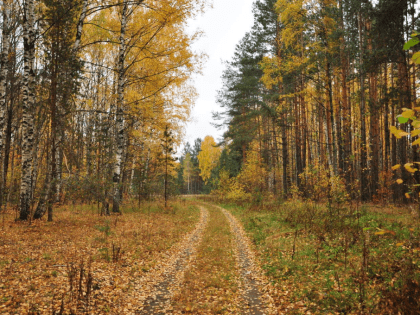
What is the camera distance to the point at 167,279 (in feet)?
20.0

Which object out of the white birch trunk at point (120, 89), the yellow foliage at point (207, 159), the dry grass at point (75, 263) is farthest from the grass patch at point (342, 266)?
the yellow foliage at point (207, 159)

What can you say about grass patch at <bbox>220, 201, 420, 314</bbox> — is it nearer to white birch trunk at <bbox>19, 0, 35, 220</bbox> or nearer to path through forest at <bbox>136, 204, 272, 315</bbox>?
path through forest at <bbox>136, 204, 272, 315</bbox>

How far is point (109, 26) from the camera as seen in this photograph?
492 inches

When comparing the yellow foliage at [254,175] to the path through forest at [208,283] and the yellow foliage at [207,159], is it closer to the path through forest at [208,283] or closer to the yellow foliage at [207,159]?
the path through forest at [208,283]

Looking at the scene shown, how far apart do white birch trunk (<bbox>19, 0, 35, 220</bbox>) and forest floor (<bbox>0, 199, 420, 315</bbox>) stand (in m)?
1.37

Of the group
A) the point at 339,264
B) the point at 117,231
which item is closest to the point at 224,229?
the point at 117,231

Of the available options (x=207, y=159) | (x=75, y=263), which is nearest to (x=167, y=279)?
(x=75, y=263)

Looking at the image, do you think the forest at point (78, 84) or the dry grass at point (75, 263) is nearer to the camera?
the dry grass at point (75, 263)

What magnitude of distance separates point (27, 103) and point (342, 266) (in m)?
11.4

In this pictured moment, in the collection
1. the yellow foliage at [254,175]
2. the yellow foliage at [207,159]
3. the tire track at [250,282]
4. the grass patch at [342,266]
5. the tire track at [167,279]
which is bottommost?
the tire track at [250,282]

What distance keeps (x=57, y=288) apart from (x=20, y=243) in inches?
126

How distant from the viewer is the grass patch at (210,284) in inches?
→ 187

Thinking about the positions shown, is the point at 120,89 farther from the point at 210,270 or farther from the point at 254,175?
the point at 254,175

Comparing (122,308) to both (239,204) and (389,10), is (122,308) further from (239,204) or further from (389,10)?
(239,204)
